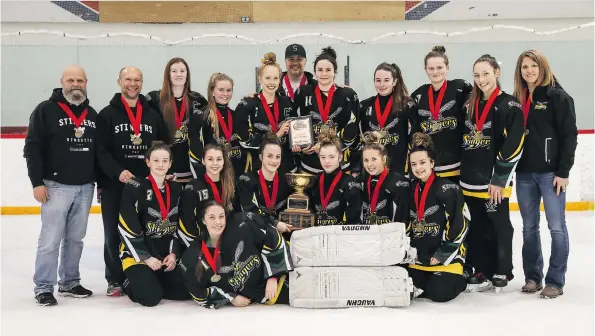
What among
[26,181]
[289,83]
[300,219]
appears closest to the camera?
[300,219]

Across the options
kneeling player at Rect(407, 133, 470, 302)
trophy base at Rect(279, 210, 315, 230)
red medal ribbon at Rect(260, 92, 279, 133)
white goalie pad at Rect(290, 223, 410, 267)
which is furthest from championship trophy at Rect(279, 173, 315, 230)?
kneeling player at Rect(407, 133, 470, 302)

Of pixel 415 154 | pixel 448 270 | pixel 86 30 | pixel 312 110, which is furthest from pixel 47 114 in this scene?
pixel 86 30

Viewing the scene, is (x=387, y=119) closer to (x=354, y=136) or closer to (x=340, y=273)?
(x=354, y=136)

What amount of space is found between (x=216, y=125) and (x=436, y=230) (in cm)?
157

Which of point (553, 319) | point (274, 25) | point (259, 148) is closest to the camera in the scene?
point (553, 319)

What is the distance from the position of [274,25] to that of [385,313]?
720 centimetres

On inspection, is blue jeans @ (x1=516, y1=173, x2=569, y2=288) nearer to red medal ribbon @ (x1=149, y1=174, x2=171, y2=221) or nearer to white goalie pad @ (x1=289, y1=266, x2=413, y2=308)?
white goalie pad @ (x1=289, y1=266, x2=413, y2=308)

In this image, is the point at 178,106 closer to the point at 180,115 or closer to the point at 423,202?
the point at 180,115

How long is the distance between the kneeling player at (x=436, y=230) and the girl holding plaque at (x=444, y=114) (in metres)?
0.27

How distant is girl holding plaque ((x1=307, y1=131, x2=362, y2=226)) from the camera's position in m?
4.09

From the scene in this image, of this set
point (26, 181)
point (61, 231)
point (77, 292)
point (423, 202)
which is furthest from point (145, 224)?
point (26, 181)

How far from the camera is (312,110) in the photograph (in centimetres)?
446

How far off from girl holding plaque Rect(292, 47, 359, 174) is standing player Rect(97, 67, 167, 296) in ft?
3.42

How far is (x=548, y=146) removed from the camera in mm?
4012
